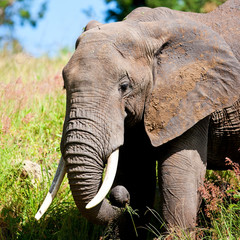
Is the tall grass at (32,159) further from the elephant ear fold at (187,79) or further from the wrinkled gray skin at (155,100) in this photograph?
the elephant ear fold at (187,79)

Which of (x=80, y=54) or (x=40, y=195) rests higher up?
(x=80, y=54)

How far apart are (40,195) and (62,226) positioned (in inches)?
16.1

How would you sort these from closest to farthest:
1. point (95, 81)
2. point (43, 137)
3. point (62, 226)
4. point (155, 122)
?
point (95, 81) < point (155, 122) < point (62, 226) < point (43, 137)

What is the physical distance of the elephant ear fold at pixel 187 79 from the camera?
4.46m

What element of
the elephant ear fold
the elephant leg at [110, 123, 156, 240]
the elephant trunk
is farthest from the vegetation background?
the elephant trunk

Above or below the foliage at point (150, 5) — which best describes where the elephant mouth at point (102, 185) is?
below

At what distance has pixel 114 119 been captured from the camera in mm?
4098

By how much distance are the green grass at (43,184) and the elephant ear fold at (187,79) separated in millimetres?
593

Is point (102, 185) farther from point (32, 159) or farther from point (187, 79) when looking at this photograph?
point (32, 159)

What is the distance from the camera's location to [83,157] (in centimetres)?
394

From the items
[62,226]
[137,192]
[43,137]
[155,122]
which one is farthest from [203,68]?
[43,137]

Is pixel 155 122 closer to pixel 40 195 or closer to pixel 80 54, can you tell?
pixel 80 54

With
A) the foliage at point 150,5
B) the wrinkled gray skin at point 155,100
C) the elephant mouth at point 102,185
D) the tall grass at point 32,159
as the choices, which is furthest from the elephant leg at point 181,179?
the foliage at point 150,5

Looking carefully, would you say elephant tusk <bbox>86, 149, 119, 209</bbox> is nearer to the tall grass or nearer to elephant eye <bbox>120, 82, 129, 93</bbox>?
elephant eye <bbox>120, 82, 129, 93</bbox>
